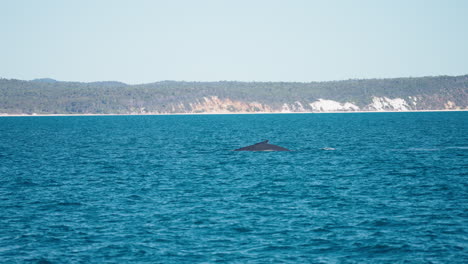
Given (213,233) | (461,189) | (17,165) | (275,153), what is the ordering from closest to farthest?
(213,233) → (461,189) → (17,165) → (275,153)

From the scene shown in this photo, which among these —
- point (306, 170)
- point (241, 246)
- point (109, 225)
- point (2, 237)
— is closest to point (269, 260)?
point (241, 246)

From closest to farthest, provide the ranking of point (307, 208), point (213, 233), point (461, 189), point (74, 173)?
point (213, 233) → point (307, 208) → point (461, 189) → point (74, 173)

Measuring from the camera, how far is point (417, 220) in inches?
1085

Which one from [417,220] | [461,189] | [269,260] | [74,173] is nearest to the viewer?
[269,260]

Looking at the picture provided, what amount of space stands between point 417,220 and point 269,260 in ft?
31.3

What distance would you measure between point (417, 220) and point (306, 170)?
779 inches

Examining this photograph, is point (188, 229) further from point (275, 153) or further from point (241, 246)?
point (275, 153)

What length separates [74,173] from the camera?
152 feet

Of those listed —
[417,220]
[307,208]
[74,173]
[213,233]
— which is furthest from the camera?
[74,173]

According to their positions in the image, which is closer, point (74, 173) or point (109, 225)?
point (109, 225)

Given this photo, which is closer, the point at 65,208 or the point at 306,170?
the point at 65,208

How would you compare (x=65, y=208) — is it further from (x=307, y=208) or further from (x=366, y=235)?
(x=366, y=235)

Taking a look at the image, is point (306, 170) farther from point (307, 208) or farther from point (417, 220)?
point (417, 220)

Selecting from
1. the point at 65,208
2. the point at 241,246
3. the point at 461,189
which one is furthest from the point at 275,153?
the point at 241,246
